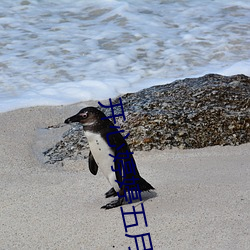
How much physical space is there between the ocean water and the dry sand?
181 centimetres

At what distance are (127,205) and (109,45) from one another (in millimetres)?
5080

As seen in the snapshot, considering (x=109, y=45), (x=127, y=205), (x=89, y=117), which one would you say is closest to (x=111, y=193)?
(x=127, y=205)

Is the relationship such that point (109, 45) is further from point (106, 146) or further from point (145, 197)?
point (106, 146)

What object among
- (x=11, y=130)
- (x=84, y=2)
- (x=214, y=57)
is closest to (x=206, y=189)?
(x=11, y=130)

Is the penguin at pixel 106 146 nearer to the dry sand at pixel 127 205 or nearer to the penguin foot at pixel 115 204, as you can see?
the penguin foot at pixel 115 204

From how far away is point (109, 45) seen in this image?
27.5 feet

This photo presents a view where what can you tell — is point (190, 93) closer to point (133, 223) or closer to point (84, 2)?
point (133, 223)

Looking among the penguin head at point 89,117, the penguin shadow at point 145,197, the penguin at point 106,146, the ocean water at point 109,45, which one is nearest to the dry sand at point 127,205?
the penguin shadow at point 145,197

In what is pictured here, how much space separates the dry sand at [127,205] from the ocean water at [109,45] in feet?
5.95

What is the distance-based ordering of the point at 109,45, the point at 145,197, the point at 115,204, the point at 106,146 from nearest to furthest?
the point at 106,146, the point at 115,204, the point at 145,197, the point at 109,45

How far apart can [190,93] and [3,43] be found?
13.3 feet

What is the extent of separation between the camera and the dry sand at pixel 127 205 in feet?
10.4

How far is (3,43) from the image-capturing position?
28.0 feet

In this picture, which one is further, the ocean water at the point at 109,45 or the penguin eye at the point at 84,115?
the ocean water at the point at 109,45
